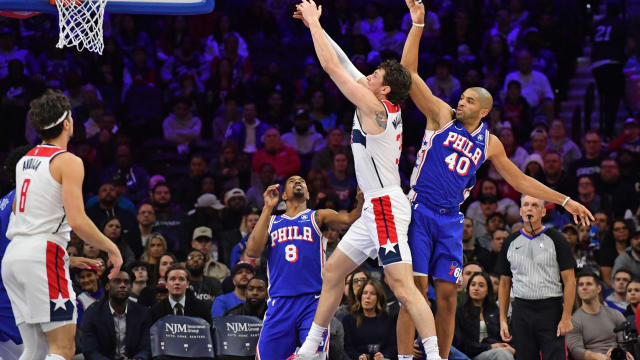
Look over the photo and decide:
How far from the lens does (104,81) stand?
18.0 metres

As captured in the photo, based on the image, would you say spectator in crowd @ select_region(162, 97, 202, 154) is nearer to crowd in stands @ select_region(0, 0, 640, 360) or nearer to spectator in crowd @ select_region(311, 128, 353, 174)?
crowd in stands @ select_region(0, 0, 640, 360)

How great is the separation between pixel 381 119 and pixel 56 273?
295 centimetres

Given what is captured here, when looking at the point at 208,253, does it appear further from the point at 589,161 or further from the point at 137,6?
the point at 589,161

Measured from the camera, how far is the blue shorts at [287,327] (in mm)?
9344

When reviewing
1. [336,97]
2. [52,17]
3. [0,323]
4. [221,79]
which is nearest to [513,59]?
[336,97]

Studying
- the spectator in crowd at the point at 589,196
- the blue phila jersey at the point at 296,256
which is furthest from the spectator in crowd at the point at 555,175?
the blue phila jersey at the point at 296,256

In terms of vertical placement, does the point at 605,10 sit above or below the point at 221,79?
above

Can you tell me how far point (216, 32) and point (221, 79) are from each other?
1973 mm

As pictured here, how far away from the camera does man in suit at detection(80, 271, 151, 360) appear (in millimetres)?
11594

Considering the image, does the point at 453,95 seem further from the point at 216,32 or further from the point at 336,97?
the point at 216,32

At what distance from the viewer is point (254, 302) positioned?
1211cm

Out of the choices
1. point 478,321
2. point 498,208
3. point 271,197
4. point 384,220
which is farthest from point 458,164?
point 498,208

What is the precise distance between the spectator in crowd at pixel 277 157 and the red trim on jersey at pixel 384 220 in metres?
7.92

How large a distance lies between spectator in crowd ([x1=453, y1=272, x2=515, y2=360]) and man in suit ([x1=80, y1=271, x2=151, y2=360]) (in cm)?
412
